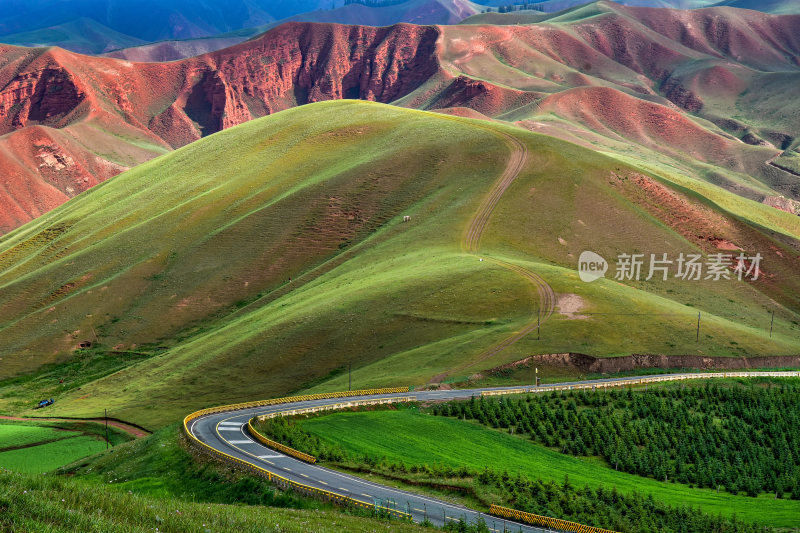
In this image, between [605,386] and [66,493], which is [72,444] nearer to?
[605,386]

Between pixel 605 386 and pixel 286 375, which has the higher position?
pixel 605 386

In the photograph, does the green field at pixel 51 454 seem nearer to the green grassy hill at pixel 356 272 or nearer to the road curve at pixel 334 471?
the green grassy hill at pixel 356 272

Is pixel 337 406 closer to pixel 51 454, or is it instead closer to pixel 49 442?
pixel 51 454

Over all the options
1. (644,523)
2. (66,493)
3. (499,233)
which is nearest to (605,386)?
(644,523)

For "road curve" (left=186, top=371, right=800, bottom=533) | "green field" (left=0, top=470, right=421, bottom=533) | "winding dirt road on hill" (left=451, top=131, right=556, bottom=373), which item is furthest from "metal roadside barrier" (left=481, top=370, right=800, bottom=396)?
"green field" (left=0, top=470, right=421, bottom=533)

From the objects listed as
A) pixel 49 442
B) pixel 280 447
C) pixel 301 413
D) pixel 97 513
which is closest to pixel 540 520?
pixel 280 447

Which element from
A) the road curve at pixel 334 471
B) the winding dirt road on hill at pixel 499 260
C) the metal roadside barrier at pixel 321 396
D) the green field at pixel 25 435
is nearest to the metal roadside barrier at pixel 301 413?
the road curve at pixel 334 471

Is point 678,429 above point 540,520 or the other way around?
the other way around
